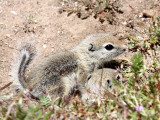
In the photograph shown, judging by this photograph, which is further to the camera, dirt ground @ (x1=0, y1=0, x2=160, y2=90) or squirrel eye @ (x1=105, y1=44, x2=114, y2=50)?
dirt ground @ (x1=0, y1=0, x2=160, y2=90)

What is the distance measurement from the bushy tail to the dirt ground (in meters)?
0.87

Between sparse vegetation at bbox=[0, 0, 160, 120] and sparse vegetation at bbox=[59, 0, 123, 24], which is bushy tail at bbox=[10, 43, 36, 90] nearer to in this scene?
sparse vegetation at bbox=[0, 0, 160, 120]

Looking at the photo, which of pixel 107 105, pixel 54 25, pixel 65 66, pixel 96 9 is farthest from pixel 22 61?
pixel 96 9

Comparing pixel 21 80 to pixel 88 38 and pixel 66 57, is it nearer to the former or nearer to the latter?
pixel 66 57

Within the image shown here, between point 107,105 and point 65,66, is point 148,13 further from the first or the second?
point 107,105

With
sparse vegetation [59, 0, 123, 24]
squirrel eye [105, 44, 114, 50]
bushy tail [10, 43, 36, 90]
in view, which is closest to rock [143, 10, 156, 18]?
sparse vegetation [59, 0, 123, 24]

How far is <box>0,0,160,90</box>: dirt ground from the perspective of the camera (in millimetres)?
6027

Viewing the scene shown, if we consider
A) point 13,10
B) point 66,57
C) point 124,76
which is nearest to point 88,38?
point 66,57

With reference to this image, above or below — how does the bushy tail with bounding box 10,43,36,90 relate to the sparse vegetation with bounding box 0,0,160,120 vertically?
above

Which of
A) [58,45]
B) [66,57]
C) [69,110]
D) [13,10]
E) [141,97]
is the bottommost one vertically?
[69,110]

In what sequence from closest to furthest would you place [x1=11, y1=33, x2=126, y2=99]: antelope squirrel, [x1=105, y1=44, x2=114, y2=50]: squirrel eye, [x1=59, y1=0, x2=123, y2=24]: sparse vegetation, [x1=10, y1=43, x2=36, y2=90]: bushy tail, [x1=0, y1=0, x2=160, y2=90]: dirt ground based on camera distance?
[x1=11, y1=33, x2=126, y2=99]: antelope squirrel < [x1=10, y1=43, x2=36, y2=90]: bushy tail < [x1=105, y1=44, x2=114, y2=50]: squirrel eye < [x1=0, y1=0, x2=160, y2=90]: dirt ground < [x1=59, y1=0, x2=123, y2=24]: sparse vegetation

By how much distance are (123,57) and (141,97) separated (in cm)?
245

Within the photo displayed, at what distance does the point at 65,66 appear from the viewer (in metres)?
5.01

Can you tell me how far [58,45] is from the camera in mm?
6074
